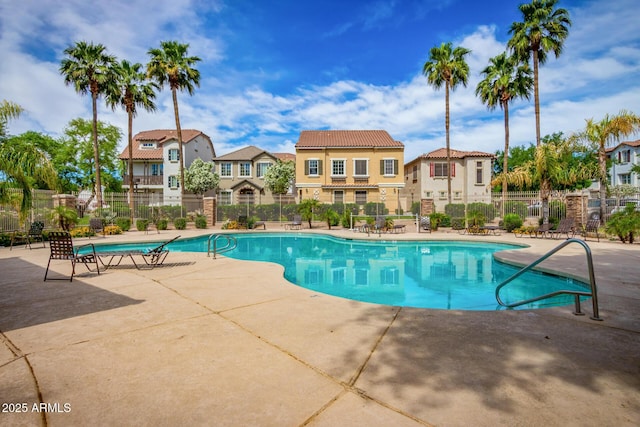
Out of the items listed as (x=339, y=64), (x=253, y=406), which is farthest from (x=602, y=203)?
(x=253, y=406)

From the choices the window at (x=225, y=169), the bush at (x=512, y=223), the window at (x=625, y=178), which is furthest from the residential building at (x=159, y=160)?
the window at (x=625, y=178)

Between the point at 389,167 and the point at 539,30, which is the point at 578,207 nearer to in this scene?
the point at 539,30

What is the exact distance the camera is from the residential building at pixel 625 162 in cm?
3838

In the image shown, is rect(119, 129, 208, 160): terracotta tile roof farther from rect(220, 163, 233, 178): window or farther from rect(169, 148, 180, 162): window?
rect(220, 163, 233, 178): window

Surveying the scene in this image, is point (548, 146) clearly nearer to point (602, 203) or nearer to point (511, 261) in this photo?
point (602, 203)

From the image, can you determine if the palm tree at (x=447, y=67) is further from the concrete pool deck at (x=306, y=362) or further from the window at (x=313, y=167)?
the concrete pool deck at (x=306, y=362)

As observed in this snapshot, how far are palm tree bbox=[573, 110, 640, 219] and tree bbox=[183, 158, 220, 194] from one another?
2980 centimetres

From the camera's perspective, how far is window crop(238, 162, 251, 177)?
36500 mm

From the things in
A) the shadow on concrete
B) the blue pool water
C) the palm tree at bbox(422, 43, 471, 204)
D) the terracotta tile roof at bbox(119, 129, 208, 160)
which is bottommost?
the blue pool water

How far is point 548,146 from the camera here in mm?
16578

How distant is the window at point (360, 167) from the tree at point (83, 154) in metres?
29.8

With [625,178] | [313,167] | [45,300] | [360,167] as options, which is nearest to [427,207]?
[360,167]

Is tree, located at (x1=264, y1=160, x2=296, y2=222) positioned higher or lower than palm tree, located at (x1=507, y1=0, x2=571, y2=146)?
Result: lower

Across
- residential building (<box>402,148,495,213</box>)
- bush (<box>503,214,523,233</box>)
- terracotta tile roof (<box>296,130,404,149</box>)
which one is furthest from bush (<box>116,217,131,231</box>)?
residential building (<box>402,148,495,213</box>)
